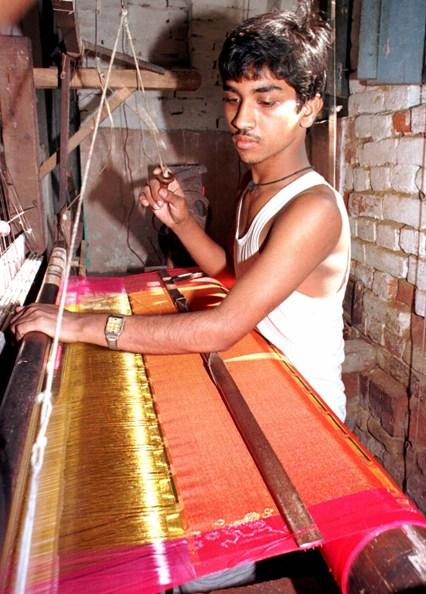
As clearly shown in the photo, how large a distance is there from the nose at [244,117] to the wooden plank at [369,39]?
5.44 feet

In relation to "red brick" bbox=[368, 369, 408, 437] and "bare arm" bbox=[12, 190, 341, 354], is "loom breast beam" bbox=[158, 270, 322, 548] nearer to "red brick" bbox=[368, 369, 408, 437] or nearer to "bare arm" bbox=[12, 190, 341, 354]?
"bare arm" bbox=[12, 190, 341, 354]

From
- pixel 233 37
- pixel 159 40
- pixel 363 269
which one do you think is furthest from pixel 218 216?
pixel 233 37

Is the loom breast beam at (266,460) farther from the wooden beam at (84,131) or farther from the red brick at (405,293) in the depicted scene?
the wooden beam at (84,131)

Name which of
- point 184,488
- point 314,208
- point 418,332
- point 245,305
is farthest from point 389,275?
point 184,488

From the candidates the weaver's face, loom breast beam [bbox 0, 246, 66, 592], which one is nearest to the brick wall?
the weaver's face

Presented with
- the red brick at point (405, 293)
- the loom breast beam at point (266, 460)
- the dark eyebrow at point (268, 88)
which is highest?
the dark eyebrow at point (268, 88)

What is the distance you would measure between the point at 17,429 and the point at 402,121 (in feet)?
9.02

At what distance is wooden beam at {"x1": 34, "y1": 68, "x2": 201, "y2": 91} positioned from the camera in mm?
2873

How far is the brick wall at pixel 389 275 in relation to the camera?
2.75m

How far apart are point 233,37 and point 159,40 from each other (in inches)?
150

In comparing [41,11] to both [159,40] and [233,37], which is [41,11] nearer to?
[159,40]

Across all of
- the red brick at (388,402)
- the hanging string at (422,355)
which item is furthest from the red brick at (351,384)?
the hanging string at (422,355)

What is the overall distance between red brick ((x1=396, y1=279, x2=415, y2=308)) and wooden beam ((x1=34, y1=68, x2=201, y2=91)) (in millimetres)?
1983

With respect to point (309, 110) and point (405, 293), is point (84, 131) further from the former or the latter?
point (405, 293)
